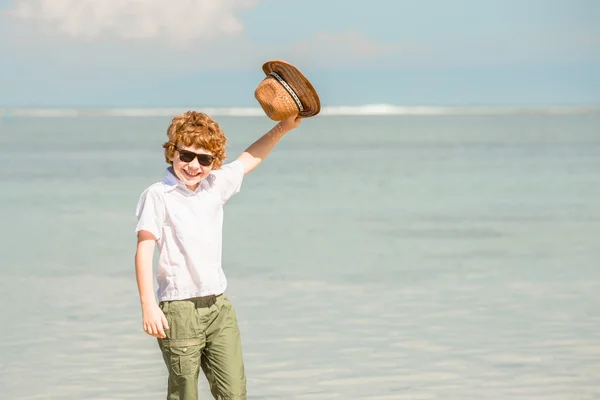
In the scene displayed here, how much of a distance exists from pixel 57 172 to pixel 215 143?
19.4 m

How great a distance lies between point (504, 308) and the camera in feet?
25.2

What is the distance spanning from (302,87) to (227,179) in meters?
0.42

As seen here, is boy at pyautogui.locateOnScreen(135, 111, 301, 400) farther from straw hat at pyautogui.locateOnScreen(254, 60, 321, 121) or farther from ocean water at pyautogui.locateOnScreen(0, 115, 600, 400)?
ocean water at pyautogui.locateOnScreen(0, 115, 600, 400)

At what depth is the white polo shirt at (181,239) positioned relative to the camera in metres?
3.90

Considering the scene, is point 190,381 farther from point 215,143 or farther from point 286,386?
point 286,386

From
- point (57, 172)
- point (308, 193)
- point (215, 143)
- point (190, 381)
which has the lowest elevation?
point (190, 381)

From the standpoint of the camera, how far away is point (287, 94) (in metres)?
4.17

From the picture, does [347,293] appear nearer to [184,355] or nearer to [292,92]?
[292,92]

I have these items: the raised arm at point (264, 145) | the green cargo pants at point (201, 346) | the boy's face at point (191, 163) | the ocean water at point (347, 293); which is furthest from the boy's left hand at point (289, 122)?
the ocean water at point (347, 293)

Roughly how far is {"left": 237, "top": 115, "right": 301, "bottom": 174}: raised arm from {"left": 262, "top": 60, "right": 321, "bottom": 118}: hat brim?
6 cm

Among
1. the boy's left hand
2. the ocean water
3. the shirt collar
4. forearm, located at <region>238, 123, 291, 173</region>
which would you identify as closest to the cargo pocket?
the shirt collar

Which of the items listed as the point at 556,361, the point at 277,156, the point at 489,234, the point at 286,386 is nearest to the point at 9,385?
the point at 286,386

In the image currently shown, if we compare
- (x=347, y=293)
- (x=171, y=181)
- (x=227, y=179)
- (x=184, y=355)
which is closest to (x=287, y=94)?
(x=227, y=179)

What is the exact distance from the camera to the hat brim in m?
4.16
